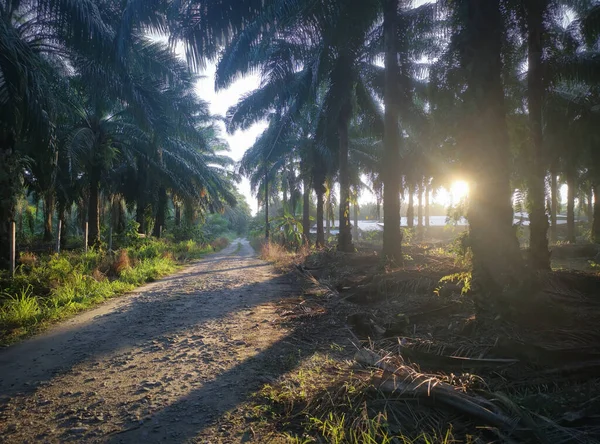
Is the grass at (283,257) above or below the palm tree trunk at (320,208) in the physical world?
below

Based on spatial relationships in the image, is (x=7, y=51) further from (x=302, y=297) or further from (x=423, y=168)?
(x=423, y=168)

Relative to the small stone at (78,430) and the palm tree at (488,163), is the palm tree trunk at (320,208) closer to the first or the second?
the palm tree at (488,163)

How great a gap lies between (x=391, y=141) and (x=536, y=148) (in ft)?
10.5

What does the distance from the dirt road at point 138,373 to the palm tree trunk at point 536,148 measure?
5.49 m

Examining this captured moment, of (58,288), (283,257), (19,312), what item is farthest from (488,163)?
(283,257)

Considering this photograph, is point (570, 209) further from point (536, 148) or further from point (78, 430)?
point (78, 430)

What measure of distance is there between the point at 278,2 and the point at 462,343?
6.80 metres

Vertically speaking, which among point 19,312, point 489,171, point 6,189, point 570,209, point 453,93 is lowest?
point 19,312

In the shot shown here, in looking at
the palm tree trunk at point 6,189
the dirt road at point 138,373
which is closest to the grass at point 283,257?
the dirt road at point 138,373

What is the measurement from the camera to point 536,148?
666 centimetres

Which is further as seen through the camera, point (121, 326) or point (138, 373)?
point (121, 326)

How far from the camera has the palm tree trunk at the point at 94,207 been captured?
12716mm

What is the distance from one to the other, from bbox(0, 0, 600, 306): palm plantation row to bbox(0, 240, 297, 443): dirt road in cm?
295

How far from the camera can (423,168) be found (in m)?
18.4
